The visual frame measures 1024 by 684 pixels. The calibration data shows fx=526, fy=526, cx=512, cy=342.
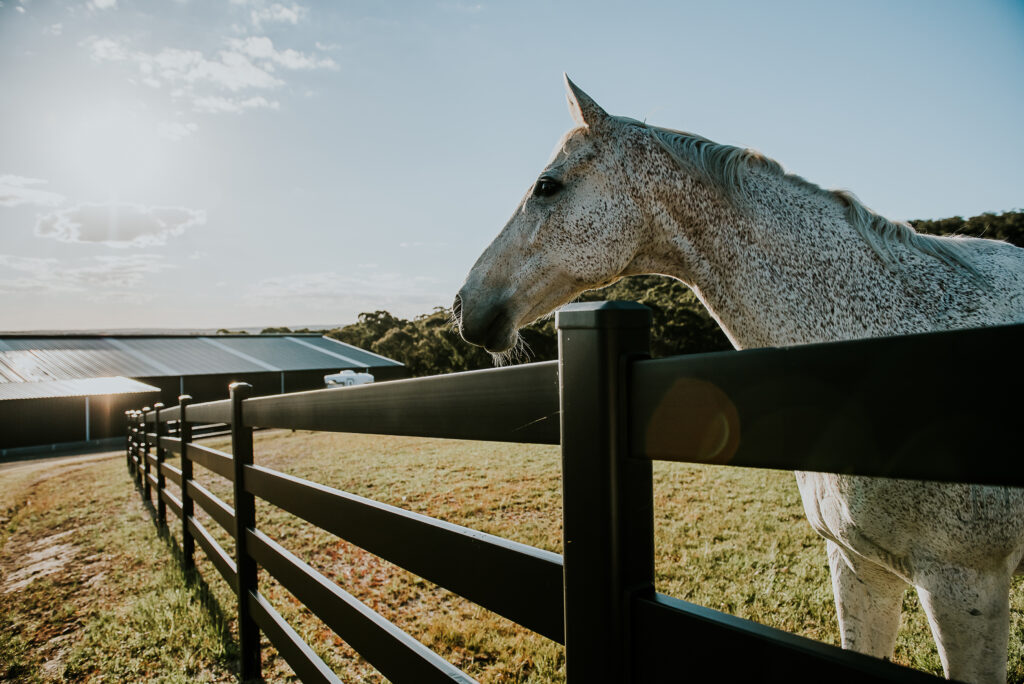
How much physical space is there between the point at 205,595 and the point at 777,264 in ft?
15.1

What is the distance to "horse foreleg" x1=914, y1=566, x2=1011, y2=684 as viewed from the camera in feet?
5.07

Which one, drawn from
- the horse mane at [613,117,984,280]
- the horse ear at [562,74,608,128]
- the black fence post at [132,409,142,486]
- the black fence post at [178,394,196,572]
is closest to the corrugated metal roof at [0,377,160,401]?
the black fence post at [132,409,142,486]

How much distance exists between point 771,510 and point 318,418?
17.7 ft

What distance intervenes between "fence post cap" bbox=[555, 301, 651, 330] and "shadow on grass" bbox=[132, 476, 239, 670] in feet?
11.4

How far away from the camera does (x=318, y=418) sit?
1935 mm

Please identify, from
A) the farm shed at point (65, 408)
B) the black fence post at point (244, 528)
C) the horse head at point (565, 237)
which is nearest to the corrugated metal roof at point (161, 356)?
the farm shed at point (65, 408)

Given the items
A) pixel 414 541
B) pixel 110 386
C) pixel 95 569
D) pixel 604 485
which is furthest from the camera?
pixel 110 386

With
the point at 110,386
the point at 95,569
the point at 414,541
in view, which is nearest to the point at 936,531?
the point at 414,541

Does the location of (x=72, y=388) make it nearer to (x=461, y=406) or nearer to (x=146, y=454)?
(x=146, y=454)

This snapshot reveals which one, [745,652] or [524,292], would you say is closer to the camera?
[745,652]

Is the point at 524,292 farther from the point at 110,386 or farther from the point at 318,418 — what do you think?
the point at 110,386

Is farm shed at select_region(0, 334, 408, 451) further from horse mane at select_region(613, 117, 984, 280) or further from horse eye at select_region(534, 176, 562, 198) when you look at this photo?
horse mane at select_region(613, 117, 984, 280)

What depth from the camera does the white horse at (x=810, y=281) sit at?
1.56 m

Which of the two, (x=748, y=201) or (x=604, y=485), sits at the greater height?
(x=748, y=201)
